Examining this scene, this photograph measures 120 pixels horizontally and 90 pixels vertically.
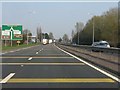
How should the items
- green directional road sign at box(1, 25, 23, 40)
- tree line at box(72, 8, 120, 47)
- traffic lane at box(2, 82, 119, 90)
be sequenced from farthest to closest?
tree line at box(72, 8, 120, 47)
green directional road sign at box(1, 25, 23, 40)
traffic lane at box(2, 82, 119, 90)

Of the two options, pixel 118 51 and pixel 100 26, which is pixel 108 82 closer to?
pixel 118 51

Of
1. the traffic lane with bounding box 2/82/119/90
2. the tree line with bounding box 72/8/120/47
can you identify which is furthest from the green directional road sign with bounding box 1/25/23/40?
the traffic lane with bounding box 2/82/119/90

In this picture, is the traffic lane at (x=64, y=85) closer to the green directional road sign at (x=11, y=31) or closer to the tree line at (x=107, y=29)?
the green directional road sign at (x=11, y=31)

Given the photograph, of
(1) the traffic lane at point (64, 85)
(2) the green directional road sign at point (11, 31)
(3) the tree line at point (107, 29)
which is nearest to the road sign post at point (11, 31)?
(2) the green directional road sign at point (11, 31)

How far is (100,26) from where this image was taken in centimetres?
11169

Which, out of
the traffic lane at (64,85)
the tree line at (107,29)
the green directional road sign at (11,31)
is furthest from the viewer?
the tree line at (107,29)

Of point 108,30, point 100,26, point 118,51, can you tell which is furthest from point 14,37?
point 118,51

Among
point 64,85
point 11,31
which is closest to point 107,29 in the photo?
point 11,31

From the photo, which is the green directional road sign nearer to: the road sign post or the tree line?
the road sign post

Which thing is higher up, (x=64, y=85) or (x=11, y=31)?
(x=11, y=31)

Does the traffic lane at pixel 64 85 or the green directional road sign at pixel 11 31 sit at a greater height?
the green directional road sign at pixel 11 31

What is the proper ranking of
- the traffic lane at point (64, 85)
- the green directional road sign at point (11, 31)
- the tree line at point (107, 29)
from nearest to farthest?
1. the traffic lane at point (64, 85)
2. the green directional road sign at point (11, 31)
3. the tree line at point (107, 29)

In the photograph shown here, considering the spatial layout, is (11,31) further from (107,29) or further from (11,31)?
(107,29)

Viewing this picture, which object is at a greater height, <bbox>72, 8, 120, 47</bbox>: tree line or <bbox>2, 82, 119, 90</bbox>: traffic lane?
<bbox>72, 8, 120, 47</bbox>: tree line
